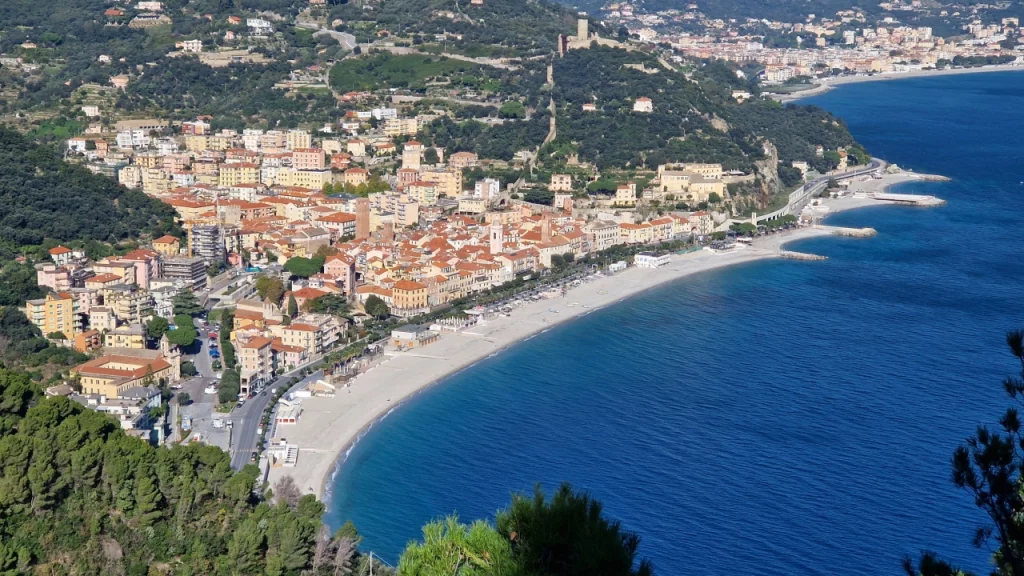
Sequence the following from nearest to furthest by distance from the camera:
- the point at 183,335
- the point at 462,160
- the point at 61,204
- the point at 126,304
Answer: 1. the point at 183,335
2. the point at 126,304
3. the point at 61,204
4. the point at 462,160

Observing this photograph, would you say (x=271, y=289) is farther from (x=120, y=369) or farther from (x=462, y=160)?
(x=462, y=160)

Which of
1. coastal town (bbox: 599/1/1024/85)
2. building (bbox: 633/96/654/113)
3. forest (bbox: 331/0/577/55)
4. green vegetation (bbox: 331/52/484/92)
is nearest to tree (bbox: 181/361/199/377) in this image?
building (bbox: 633/96/654/113)

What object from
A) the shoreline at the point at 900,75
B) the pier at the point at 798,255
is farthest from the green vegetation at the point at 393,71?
the shoreline at the point at 900,75

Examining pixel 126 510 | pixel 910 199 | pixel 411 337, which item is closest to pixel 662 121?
pixel 910 199

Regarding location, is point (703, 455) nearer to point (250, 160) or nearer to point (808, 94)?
point (250, 160)

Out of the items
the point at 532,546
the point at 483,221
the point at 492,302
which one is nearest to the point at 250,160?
the point at 483,221

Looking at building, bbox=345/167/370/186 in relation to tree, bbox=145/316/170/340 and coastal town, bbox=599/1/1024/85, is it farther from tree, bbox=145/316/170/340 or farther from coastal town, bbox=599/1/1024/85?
coastal town, bbox=599/1/1024/85
